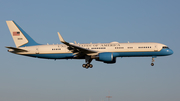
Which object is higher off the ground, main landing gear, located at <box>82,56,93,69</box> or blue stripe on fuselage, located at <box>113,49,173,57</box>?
blue stripe on fuselage, located at <box>113,49,173,57</box>

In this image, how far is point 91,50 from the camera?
5569cm

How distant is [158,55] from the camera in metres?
55.5

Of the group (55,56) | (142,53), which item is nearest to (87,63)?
(55,56)

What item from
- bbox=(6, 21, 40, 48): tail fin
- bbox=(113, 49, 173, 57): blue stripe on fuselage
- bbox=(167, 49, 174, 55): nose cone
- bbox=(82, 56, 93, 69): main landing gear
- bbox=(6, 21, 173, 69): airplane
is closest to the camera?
bbox=(6, 21, 173, 69): airplane

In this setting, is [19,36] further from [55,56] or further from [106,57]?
[106,57]

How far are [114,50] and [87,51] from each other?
518cm

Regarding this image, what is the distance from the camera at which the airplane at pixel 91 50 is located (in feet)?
180

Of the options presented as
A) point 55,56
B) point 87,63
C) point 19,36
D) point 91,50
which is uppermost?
point 19,36

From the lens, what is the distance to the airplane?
180ft

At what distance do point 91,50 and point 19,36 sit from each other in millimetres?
17707

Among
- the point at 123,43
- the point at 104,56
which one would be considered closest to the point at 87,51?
the point at 104,56

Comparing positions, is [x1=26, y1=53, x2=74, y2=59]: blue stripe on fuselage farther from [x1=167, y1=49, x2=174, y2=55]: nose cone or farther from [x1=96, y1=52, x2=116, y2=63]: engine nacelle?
[x1=167, y1=49, x2=174, y2=55]: nose cone

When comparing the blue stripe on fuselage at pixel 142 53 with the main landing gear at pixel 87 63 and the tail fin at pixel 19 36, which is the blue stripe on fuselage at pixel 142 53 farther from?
the tail fin at pixel 19 36

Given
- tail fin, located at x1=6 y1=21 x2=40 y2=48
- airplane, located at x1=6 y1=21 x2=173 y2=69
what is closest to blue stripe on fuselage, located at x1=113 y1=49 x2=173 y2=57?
airplane, located at x1=6 y1=21 x2=173 y2=69
